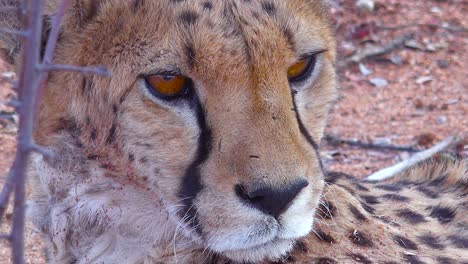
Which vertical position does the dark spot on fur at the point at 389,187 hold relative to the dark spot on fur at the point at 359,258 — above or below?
above

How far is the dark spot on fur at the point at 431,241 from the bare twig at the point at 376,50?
2.36 metres

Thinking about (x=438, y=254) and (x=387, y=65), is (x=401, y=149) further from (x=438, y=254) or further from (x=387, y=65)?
(x=438, y=254)

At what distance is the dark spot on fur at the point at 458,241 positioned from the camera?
1990 mm

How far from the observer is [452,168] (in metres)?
2.40

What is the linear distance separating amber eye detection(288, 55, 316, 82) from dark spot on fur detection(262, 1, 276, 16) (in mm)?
111

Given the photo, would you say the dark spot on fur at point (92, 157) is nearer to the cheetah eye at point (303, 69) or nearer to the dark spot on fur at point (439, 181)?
the cheetah eye at point (303, 69)

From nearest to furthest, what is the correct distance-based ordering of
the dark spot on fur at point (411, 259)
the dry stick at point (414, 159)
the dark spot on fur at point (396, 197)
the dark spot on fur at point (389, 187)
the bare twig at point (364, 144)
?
the dark spot on fur at point (411, 259), the dark spot on fur at point (396, 197), the dark spot on fur at point (389, 187), the dry stick at point (414, 159), the bare twig at point (364, 144)

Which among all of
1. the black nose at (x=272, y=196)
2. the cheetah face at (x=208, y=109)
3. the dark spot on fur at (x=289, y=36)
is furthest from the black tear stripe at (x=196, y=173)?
the dark spot on fur at (x=289, y=36)

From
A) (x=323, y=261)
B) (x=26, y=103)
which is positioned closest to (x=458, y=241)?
(x=323, y=261)

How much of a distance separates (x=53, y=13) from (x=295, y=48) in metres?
0.47

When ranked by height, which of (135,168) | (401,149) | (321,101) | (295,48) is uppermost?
(295,48)

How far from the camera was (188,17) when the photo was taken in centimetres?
167

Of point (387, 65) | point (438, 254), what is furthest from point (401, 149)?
point (438, 254)

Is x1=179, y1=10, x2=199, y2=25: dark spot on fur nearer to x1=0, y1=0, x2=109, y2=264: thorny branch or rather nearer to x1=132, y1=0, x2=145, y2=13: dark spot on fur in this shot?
x1=132, y1=0, x2=145, y2=13: dark spot on fur
